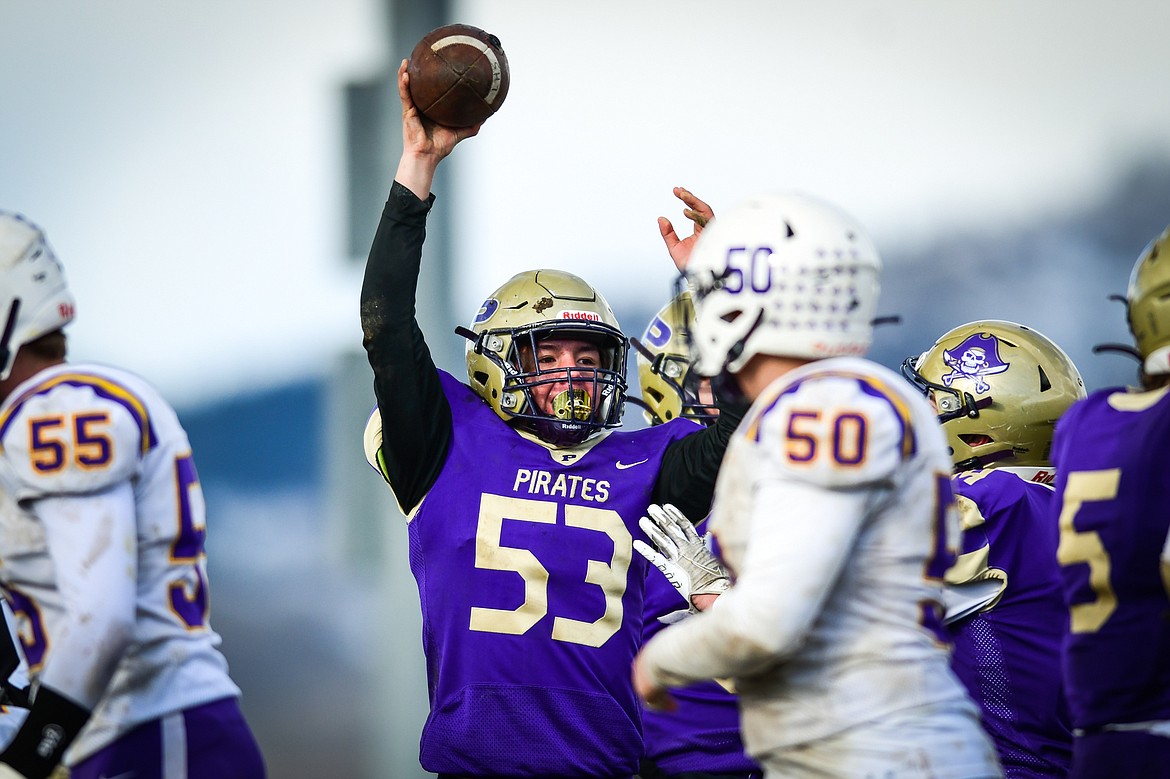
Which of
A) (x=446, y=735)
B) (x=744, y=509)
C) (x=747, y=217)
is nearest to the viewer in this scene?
(x=744, y=509)

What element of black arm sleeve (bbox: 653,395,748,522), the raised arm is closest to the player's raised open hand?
the raised arm

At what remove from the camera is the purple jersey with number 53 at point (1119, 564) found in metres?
2.49

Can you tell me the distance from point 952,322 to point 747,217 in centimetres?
593

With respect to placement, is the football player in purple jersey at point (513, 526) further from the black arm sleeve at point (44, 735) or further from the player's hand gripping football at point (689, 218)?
the black arm sleeve at point (44, 735)

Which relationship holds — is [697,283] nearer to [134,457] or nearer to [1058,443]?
[1058,443]

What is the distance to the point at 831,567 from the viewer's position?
213cm

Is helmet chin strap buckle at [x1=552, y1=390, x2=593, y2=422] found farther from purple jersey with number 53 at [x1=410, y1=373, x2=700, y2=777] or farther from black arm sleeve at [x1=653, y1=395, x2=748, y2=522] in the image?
black arm sleeve at [x1=653, y1=395, x2=748, y2=522]

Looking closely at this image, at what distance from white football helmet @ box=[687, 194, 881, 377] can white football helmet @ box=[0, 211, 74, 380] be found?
4.09 ft

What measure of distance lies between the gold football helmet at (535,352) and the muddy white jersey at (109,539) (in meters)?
1.18

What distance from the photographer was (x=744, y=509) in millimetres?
2340

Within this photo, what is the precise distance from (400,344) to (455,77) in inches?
27.5

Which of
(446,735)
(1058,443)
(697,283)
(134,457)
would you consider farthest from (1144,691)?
(134,457)

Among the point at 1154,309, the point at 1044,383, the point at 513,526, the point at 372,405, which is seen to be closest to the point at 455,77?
the point at 513,526

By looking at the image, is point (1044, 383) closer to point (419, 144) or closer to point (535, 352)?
point (535, 352)
